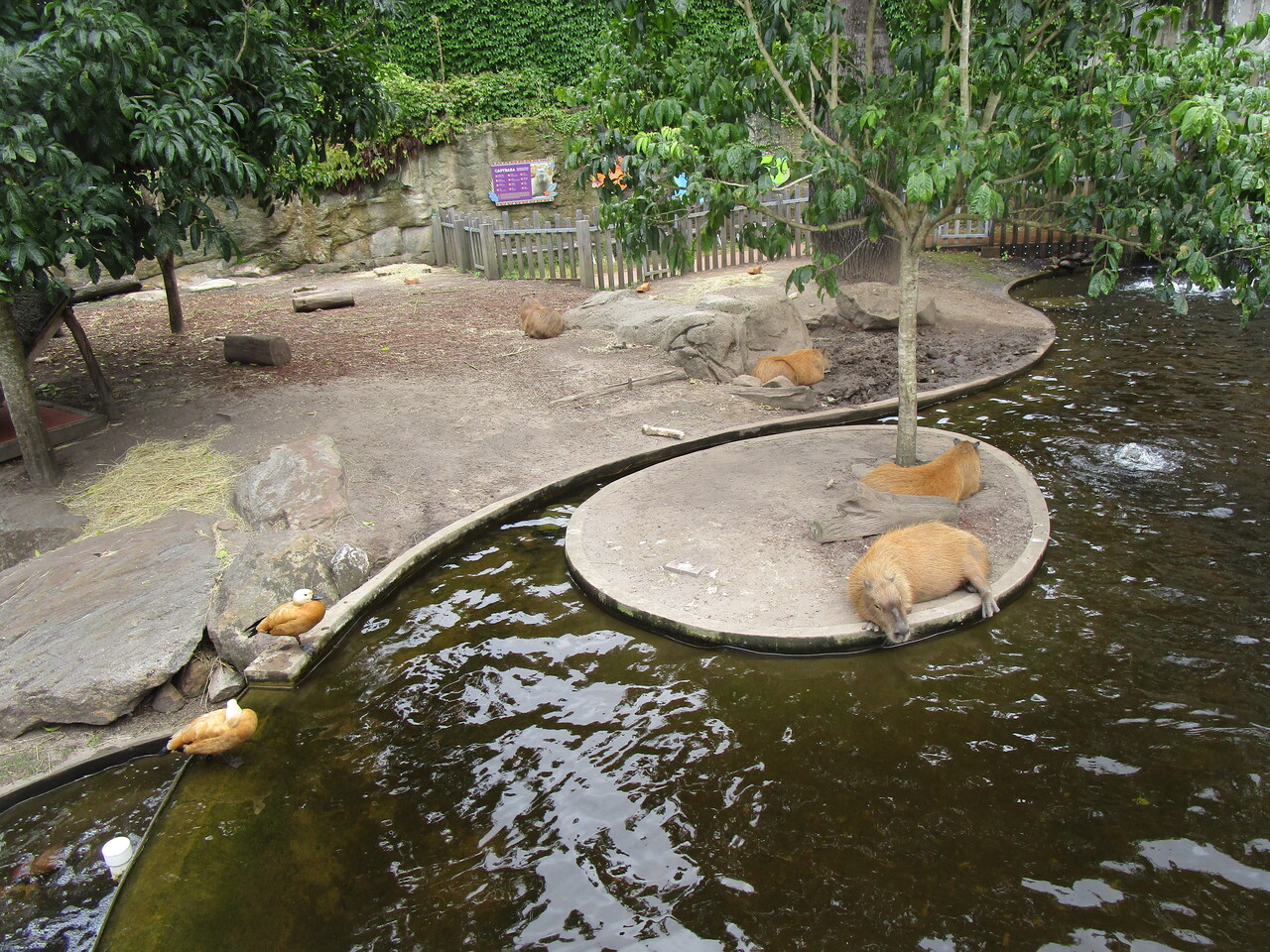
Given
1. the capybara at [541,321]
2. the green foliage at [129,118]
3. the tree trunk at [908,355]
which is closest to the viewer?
the green foliage at [129,118]

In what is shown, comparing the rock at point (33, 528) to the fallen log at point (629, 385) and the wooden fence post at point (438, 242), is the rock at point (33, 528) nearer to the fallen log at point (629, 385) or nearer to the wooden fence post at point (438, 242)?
the fallen log at point (629, 385)

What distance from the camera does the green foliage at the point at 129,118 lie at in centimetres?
572

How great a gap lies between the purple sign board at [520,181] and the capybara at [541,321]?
8972mm

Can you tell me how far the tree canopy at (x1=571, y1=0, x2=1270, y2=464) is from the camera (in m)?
5.13

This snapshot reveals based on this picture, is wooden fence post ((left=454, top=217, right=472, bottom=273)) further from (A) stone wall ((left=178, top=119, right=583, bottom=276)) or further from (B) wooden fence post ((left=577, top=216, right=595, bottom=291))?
(B) wooden fence post ((left=577, top=216, right=595, bottom=291))

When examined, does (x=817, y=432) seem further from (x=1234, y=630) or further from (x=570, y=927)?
(x=570, y=927)

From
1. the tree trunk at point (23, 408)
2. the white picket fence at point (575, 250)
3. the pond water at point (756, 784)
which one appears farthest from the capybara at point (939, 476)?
the white picket fence at point (575, 250)

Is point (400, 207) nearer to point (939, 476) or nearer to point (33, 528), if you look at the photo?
point (33, 528)

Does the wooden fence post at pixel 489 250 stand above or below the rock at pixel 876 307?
above

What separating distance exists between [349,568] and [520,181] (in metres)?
15.8

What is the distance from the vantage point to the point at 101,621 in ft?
18.5

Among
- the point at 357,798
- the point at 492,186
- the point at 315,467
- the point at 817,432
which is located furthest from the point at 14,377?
the point at 492,186

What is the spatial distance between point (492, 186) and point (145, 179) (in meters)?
14.0

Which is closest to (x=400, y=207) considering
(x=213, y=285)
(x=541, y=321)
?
(x=213, y=285)
